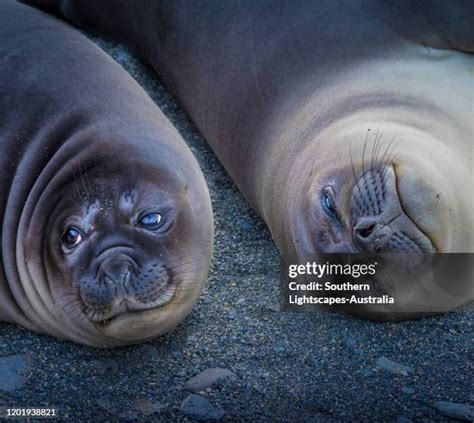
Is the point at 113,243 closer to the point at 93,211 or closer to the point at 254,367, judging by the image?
the point at 93,211

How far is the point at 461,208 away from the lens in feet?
9.95

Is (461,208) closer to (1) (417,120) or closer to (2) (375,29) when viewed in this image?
(1) (417,120)

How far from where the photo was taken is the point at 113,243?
306 centimetres

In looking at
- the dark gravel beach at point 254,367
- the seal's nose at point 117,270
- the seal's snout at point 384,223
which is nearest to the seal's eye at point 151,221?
the seal's nose at point 117,270

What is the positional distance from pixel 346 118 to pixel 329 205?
1.30 ft

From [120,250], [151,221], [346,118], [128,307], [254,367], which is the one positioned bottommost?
[254,367]

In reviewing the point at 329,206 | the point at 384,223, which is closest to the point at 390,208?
the point at 384,223

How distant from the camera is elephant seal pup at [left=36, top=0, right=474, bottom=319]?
2.96 m

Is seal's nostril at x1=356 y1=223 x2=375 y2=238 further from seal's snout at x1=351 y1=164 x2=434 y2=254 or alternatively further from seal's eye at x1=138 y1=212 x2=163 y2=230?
seal's eye at x1=138 y1=212 x2=163 y2=230

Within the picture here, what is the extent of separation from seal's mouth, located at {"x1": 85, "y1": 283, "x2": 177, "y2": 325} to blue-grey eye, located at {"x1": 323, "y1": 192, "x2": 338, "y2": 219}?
A: 54 centimetres

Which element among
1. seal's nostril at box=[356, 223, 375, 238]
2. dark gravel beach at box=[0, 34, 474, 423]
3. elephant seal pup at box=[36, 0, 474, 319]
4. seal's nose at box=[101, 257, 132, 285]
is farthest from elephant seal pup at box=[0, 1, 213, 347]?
seal's nostril at box=[356, 223, 375, 238]

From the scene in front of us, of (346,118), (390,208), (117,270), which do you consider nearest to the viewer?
(390,208)

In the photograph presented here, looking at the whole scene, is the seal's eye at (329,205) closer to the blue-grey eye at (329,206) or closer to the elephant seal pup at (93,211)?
the blue-grey eye at (329,206)

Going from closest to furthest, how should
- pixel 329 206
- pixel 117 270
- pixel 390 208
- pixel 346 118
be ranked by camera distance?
pixel 390 208 → pixel 117 270 → pixel 329 206 → pixel 346 118
